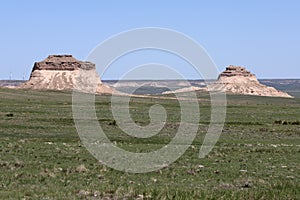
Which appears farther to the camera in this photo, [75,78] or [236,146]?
[75,78]

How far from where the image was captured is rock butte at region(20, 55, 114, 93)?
163 metres

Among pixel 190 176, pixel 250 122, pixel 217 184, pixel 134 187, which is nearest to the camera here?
pixel 134 187

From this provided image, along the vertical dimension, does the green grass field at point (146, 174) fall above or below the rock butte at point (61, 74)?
below

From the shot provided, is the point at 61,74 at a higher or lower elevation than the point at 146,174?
higher

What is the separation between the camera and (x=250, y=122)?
174 ft

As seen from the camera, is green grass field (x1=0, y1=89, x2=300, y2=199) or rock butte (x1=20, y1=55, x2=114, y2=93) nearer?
green grass field (x1=0, y1=89, x2=300, y2=199)

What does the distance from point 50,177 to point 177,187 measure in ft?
14.3

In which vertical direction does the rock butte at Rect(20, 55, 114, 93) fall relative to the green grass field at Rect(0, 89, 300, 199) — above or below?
above

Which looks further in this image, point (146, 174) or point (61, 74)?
point (61, 74)

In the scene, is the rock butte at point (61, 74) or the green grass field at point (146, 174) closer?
the green grass field at point (146, 174)

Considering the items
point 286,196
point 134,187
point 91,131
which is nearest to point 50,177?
point 134,187

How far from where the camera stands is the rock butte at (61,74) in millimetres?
163000

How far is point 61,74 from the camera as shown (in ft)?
557

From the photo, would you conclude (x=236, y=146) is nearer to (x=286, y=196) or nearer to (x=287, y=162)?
(x=287, y=162)
